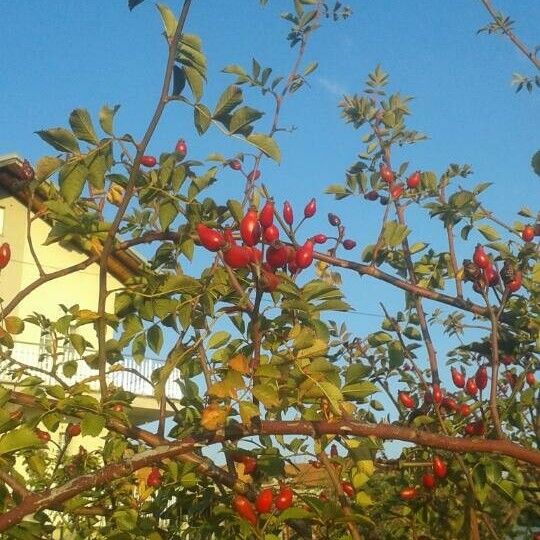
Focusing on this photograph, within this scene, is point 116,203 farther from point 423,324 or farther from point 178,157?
point 423,324

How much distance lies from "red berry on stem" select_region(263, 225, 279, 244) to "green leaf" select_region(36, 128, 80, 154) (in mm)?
439

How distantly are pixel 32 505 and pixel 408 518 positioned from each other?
6.57 ft

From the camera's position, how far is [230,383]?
162 cm

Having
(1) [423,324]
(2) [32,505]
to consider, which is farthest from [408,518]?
(2) [32,505]

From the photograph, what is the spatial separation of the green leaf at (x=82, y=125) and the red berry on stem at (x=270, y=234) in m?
0.41

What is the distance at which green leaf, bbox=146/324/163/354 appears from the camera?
2197 millimetres

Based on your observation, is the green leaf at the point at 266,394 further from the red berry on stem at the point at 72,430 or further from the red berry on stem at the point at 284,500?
the red berry on stem at the point at 72,430

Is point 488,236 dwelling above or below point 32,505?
above

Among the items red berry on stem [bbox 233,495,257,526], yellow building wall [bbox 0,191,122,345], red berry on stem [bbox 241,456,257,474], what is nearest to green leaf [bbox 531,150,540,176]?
red berry on stem [bbox 241,456,257,474]

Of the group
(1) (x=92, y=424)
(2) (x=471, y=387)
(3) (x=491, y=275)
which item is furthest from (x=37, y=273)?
(1) (x=92, y=424)

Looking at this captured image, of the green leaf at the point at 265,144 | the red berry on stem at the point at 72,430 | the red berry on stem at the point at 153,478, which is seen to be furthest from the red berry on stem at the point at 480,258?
the red berry on stem at the point at 72,430

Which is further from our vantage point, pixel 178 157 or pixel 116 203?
pixel 116 203

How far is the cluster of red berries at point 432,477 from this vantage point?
2551mm

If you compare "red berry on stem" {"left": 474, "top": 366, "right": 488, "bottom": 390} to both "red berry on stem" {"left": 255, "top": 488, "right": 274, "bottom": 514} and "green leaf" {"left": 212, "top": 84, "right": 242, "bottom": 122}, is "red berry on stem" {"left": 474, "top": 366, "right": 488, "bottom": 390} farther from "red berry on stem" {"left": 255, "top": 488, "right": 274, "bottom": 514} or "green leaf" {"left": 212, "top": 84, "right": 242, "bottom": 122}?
"green leaf" {"left": 212, "top": 84, "right": 242, "bottom": 122}
